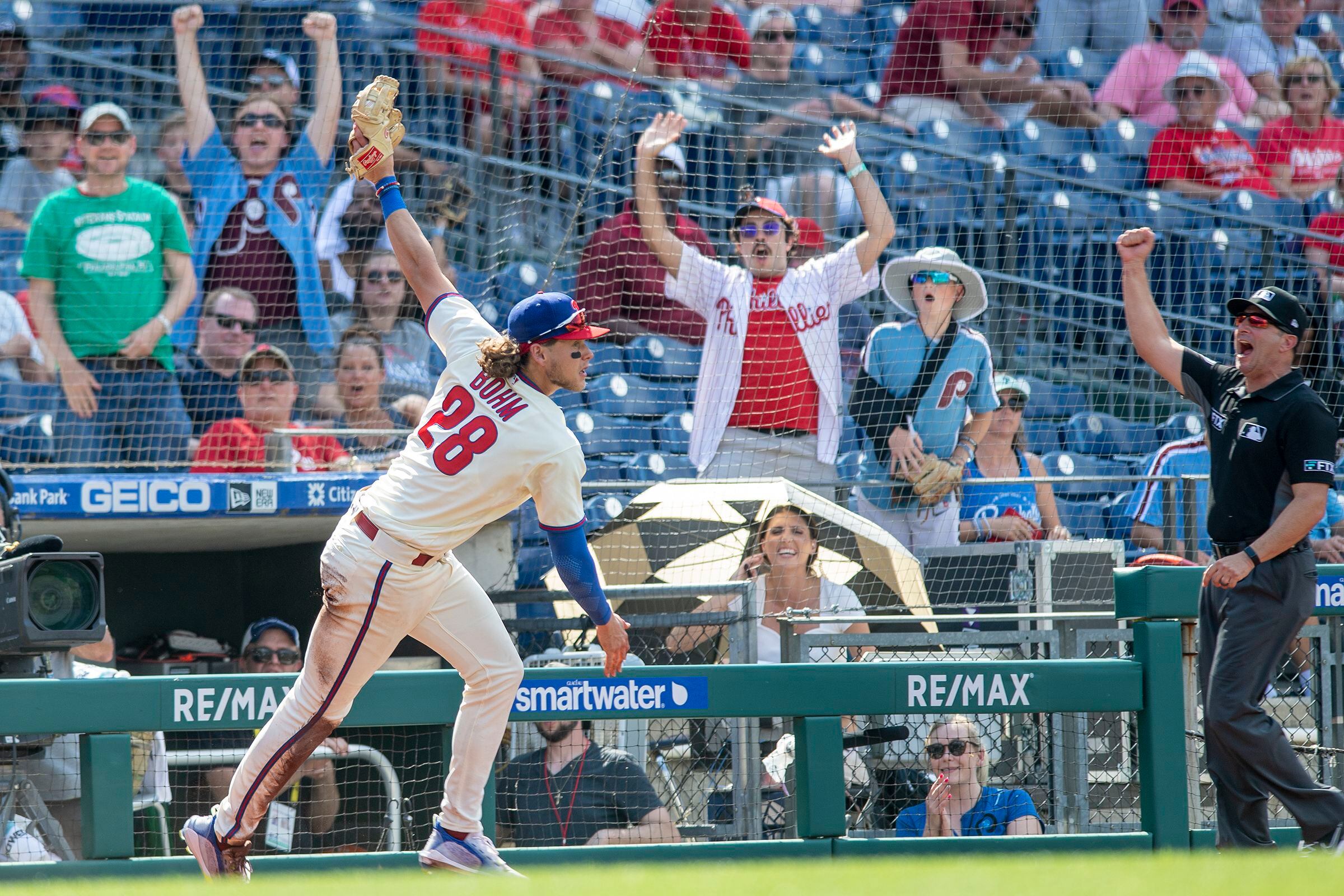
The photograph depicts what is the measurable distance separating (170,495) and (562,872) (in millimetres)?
3905

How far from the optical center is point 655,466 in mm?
8695

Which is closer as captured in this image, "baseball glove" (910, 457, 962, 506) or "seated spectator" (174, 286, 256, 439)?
"baseball glove" (910, 457, 962, 506)

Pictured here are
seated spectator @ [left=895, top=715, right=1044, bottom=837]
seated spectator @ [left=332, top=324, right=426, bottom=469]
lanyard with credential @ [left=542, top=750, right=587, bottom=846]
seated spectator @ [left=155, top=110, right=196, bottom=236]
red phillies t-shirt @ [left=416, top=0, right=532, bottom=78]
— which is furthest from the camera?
red phillies t-shirt @ [left=416, top=0, right=532, bottom=78]

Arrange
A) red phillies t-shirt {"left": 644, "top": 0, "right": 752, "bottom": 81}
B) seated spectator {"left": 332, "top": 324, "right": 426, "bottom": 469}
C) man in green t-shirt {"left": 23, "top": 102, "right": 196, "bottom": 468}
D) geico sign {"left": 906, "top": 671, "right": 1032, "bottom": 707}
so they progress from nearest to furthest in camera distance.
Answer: geico sign {"left": 906, "top": 671, "right": 1032, "bottom": 707}
man in green t-shirt {"left": 23, "top": 102, "right": 196, "bottom": 468}
seated spectator {"left": 332, "top": 324, "right": 426, "bottom": 469}
red phillies t-shirt {"left": 644, "top": 0, "right": 752, "bottom": 81}

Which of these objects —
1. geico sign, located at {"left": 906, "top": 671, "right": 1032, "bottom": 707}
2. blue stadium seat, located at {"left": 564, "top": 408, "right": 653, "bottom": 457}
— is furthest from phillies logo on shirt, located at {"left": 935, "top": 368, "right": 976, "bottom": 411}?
geico sign, located at {"left": 906, "top": 671, "right": 1032, "bottom": 707}

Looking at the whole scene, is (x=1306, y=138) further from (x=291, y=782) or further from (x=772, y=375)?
(x=291, y=782)

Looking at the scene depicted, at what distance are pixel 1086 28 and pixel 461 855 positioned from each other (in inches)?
346

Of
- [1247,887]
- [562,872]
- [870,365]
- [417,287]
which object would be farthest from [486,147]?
[1247,887]

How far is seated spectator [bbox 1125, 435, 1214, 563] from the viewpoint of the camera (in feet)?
25.0

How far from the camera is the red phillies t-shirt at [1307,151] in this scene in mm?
10359

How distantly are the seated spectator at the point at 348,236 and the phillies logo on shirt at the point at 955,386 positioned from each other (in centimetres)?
321

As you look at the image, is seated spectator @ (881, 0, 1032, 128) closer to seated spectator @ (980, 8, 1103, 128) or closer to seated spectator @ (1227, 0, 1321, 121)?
seated spectator @ (980, 8, 1103, 128)

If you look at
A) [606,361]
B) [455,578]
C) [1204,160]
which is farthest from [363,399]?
[1204,160]

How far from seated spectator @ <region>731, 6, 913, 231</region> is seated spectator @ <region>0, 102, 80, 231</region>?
3.82 metres
